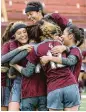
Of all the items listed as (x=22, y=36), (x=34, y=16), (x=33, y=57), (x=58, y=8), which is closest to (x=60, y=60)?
(x=33, y=57)

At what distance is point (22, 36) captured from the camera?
3.80 meters

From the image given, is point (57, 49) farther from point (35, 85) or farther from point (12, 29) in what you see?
point (12, 29)

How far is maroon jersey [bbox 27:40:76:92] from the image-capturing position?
3465 millimetres

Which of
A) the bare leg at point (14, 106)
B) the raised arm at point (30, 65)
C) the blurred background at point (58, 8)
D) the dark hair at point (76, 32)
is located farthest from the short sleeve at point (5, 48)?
the blurred background at point (58, 8)

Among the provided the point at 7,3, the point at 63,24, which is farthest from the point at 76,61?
the point at 7,3

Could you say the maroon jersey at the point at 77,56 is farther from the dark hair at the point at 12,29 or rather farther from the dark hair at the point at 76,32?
the dark hair at the point at 12,29

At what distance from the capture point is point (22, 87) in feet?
12.1

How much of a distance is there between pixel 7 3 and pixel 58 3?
2.13 m

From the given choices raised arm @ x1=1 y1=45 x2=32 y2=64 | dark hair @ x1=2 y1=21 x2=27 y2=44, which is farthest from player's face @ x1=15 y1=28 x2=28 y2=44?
raised arm @ x1=1 y1=45 x2=32 y2=64

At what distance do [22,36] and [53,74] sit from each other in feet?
1.62

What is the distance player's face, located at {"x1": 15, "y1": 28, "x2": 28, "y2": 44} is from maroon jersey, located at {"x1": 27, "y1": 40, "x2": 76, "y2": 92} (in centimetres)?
27

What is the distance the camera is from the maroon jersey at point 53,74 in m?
3.46

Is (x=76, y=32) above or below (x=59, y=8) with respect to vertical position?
below

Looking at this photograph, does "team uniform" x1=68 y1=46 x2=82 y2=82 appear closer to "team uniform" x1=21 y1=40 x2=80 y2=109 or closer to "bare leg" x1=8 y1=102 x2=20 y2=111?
"team uniform" x1=21 y1=40 x2=80 y2=109
